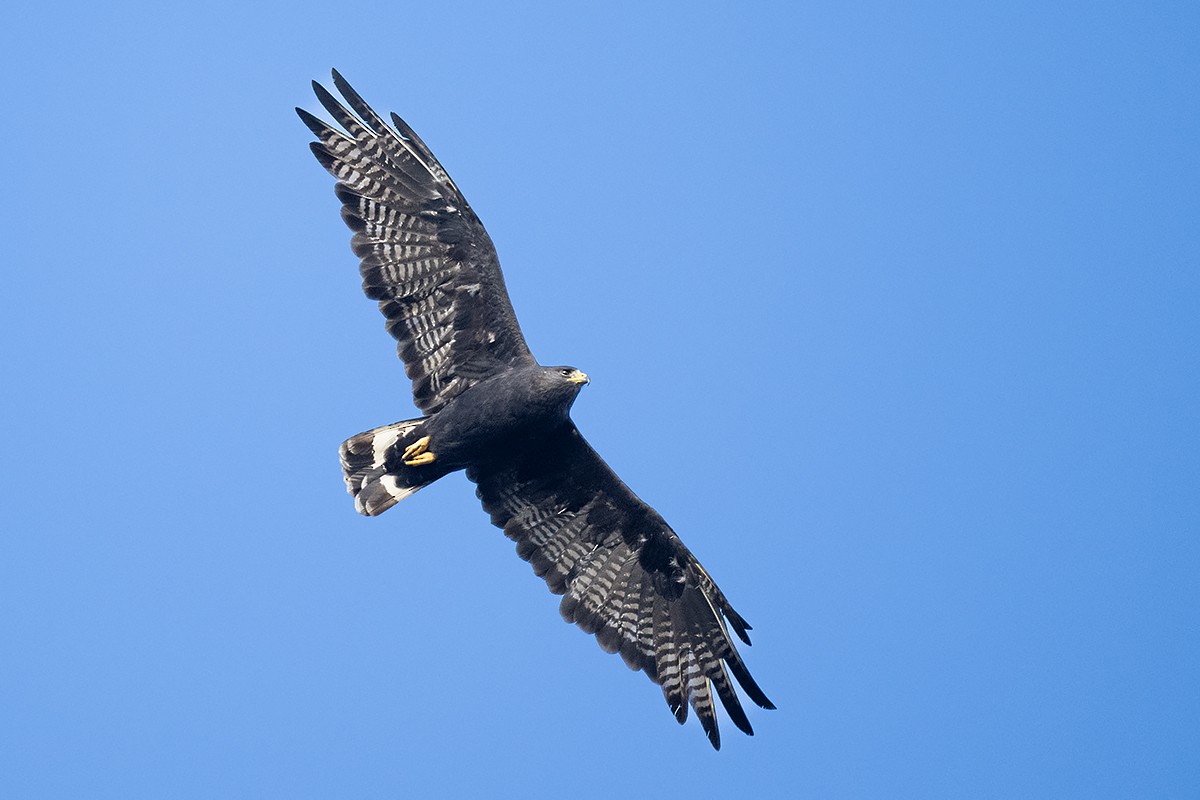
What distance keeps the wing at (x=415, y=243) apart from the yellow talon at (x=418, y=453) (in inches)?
12.0

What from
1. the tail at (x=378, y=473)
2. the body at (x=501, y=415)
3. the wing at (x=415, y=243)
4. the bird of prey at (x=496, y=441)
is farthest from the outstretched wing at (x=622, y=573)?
the wing at (x=415, y=243)

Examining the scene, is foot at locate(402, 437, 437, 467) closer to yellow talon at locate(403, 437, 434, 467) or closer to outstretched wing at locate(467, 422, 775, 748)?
yellow talon at locate(403, 437, 434, 467)

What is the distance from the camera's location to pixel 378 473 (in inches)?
448

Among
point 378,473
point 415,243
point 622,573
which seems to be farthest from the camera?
point 622,573

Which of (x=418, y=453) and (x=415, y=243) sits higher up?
(x=415, y=243)

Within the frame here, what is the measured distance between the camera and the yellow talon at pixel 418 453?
436 inches

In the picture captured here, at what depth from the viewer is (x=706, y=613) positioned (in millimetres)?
11625

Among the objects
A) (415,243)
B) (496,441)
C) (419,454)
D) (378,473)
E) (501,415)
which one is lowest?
(378,473)

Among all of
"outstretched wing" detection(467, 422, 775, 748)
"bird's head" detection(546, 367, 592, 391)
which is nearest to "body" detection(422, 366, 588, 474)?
"bird's head" detection(546, 367, 592, 391)

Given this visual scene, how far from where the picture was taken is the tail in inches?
444

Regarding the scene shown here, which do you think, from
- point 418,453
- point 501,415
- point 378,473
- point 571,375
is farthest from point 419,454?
point 571,375

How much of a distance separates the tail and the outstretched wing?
22.0 inches

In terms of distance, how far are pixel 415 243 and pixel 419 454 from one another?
1.59m

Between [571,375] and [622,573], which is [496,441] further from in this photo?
[622,573]
